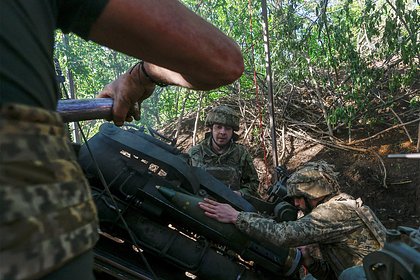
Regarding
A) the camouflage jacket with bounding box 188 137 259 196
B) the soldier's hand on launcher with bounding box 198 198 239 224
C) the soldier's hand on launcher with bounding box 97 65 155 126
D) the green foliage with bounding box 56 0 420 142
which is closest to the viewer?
the soldier's hand on launcher with bounding box 97 65 155 126

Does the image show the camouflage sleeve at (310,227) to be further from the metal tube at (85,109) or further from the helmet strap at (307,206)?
the metal tube at (85,109)

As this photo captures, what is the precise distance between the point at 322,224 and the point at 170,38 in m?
3.00

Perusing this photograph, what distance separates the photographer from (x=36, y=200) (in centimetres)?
→ 58

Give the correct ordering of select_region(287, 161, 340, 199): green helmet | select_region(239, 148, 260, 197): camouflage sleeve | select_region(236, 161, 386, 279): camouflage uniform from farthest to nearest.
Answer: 1. select_region(239, 148, 260, 197): camouflage sleeve
2. select_region(287, 161, 340, 199): green helmet
3. select_region(236, 161, 386, 279): camouflage uniform

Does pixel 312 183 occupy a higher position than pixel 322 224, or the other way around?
pixel 312 183

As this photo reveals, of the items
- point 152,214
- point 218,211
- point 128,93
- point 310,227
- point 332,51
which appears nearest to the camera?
point 128,93

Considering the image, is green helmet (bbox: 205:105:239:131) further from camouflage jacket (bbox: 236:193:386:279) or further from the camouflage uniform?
camouflage jacket (bbox: 236:193:386:279)

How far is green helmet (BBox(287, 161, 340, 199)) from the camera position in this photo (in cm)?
378

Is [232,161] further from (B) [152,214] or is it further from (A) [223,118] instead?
(B) [152,214]

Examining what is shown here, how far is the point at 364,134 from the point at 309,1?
3.63 metres

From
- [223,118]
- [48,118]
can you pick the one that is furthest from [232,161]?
[48,118]

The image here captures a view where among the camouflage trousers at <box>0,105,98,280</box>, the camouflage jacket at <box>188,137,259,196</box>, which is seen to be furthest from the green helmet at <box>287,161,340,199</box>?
the camouflage trousers at <box>0,105,98,280</box>

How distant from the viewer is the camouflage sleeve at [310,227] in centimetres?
319

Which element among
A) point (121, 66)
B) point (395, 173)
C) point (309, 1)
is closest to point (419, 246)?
point (395, 173)
